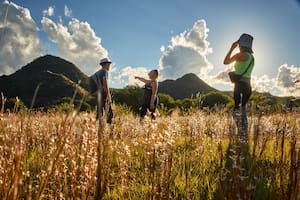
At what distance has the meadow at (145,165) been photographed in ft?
4.66

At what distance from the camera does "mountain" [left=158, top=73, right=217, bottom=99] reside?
483 feet

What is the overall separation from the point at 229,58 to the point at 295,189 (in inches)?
215

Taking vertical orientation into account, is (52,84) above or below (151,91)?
above

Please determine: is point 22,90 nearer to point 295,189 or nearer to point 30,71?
point 30,71

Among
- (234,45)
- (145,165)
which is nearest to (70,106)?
(145,165)

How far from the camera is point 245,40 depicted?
6.55 metres

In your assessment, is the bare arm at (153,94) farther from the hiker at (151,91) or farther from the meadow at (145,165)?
the meadow at (145,165)

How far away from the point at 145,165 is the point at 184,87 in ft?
496

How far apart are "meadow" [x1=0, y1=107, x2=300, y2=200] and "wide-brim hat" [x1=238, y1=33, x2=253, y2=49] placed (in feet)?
7.32

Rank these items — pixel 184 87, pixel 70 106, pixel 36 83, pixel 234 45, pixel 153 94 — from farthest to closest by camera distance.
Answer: pixel 184 87 → pixel 36 83 → pixel 153 94 → pixel 234 45 → pixel 70 106

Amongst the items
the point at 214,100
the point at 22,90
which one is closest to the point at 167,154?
the point at 214,100

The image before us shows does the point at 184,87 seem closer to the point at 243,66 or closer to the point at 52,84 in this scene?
the point at 52,84

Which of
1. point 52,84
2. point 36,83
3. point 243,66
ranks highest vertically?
point 36,83

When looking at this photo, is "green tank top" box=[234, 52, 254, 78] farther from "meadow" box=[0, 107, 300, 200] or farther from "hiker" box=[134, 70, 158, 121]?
"hiker" box=[134, 70, 158, 121]
